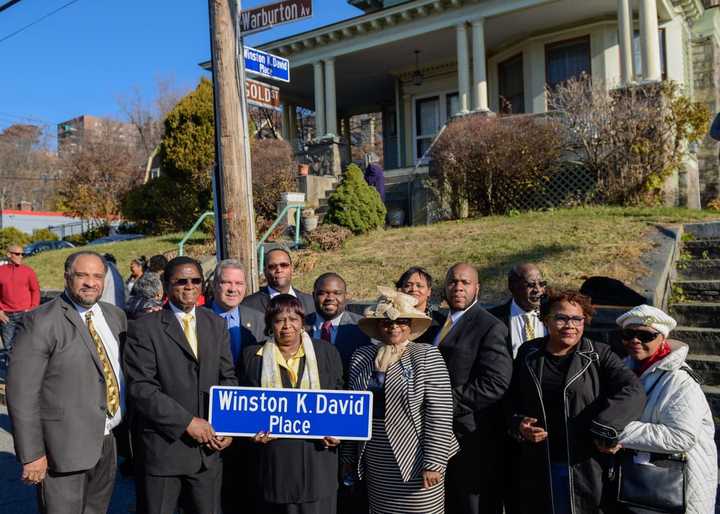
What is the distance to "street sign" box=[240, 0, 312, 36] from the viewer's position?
610 centimetres

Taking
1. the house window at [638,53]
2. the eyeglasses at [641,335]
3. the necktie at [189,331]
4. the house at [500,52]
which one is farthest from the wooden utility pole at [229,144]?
the house window at [638,53]

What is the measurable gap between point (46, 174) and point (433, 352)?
67.2 meters

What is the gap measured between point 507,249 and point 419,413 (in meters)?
6.13

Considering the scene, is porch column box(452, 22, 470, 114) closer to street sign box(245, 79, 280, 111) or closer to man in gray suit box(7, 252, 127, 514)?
street sign box(245, 79, 280, 111)

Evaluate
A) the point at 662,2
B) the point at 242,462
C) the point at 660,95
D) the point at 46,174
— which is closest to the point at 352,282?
the point at 242,462

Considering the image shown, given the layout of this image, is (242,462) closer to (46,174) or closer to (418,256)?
(418,256)

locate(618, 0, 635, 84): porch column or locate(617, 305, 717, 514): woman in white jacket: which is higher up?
locate(618, 0, 635, 84): porch column

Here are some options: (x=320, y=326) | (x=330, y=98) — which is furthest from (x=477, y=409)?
(x=330, y=98)

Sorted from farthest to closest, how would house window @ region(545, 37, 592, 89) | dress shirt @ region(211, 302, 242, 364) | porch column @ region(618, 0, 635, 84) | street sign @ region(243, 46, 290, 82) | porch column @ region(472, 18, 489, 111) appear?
1. house window @ region(545, 37, 592, 89)
2. porch column @ region(472, 18, 489, 111)
3. porch column @ region(618, 0, 635, 84)
4. street sign @ region(243, 46, 290, 82)
5. dress shirt @ region(211, 302, 242, 364)

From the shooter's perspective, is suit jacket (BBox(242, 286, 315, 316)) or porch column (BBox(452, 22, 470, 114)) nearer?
suit jacket (BBox(242, 286, 315, 316))

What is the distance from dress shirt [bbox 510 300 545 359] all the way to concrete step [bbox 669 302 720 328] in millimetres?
3071

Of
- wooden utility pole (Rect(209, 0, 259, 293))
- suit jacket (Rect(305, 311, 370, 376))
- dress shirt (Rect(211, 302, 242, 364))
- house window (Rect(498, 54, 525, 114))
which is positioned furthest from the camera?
house window (Rect(498, 54, 525, 114))

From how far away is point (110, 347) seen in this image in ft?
12.2

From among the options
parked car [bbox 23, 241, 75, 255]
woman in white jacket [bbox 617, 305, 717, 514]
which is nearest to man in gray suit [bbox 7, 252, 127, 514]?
woman in white jacket [bbox 617, 305, 717, 514]
